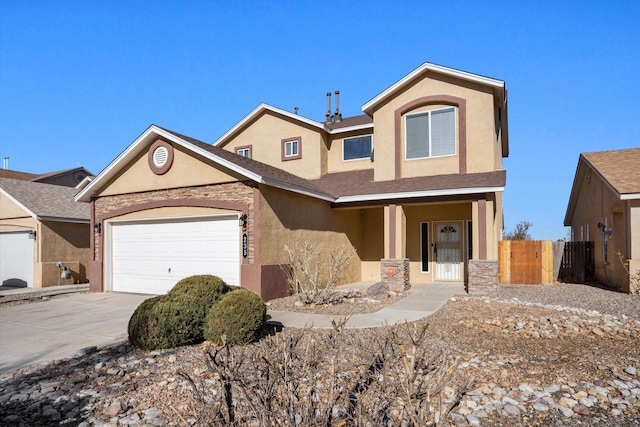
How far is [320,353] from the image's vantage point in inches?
117

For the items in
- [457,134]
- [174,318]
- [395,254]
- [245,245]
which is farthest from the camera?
[457,134]

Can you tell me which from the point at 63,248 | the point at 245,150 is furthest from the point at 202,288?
the point at 63,248

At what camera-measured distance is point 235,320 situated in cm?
667

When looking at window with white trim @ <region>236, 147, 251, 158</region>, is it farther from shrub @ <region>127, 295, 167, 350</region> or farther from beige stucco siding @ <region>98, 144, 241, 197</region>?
shrub @ <region>127, 295, 167, 350</region>

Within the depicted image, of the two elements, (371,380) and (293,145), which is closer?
(371,380)

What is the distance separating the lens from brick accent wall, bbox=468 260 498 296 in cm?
1203

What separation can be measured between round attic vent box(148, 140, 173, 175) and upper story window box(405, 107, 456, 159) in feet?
27.5

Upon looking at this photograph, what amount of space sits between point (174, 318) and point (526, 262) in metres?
13.5

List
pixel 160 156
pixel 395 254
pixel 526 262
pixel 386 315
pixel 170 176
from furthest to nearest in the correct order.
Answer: pixel 526 262 < pixel 395 254 < pixel 160 156 < pixel 170 176 < pixel 386 315

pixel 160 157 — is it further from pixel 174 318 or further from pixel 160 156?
pixel 174 318

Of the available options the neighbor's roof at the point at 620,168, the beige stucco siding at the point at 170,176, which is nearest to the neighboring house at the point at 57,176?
the beige stucco siding at the point at 170,176

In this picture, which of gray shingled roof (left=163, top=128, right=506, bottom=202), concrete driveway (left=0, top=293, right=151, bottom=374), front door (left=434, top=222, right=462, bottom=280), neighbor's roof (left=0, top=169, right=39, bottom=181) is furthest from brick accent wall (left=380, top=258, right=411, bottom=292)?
neighbor's roof (left=0, top=169, right=39, bottom=181)

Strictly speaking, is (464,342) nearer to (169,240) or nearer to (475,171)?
(475,171)

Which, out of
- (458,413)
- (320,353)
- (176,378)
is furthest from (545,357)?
(176,378)
